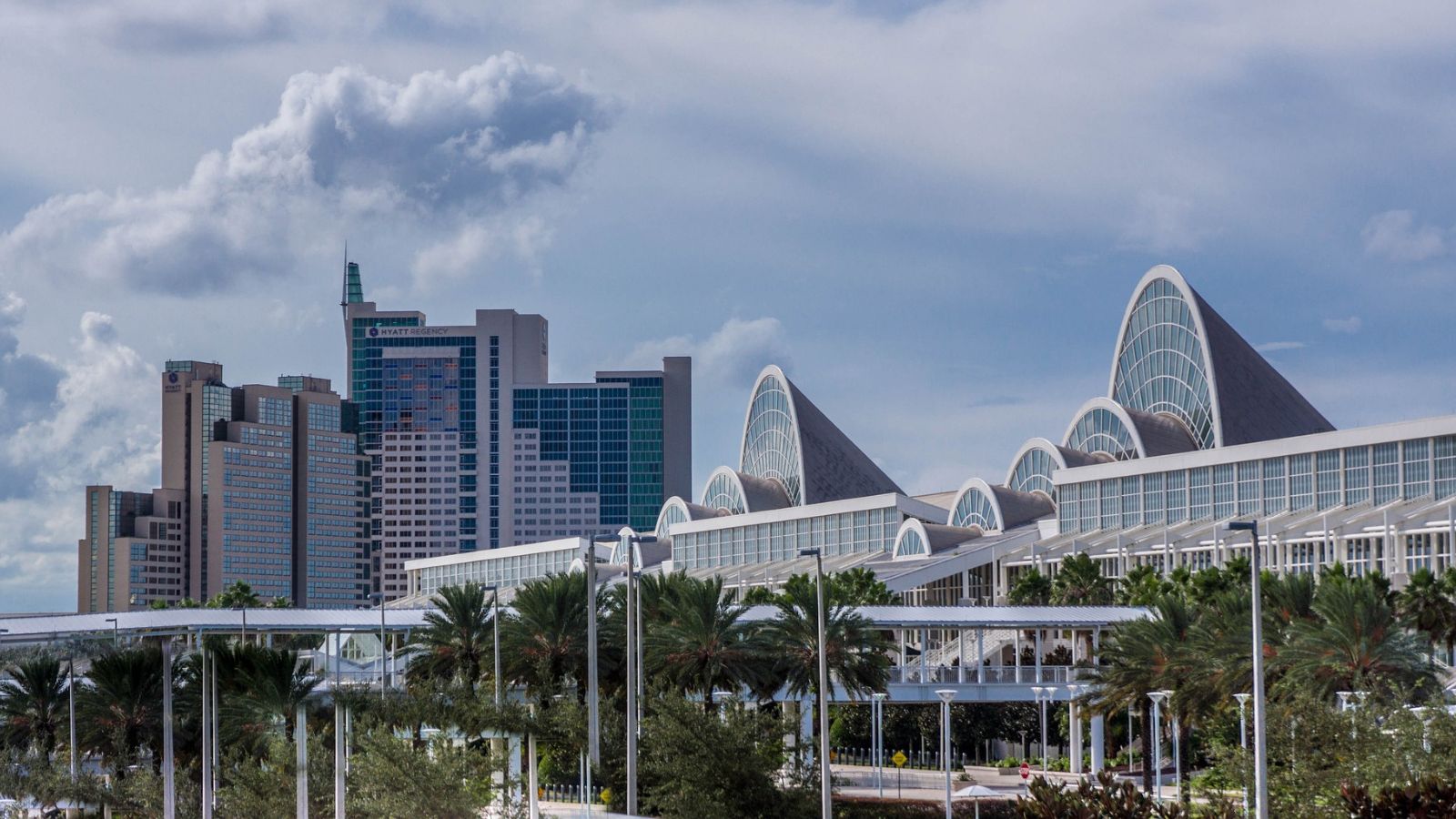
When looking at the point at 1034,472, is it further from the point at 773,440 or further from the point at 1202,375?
the point at 773,440

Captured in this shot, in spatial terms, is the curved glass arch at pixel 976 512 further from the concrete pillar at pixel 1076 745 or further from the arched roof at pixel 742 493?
the concrete pillar at pixel 1076 745

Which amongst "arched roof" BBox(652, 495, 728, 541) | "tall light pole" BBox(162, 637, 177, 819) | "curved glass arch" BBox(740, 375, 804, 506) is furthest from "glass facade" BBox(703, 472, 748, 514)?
"tall light pole" BBox(162, 637, 177, 819)

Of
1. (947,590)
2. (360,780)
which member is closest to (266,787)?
(360,780)

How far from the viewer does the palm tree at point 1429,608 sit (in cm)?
7038

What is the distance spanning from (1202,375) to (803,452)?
47736mm

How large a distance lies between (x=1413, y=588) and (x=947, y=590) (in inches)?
2152

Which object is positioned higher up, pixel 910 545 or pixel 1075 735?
pixel 910 545

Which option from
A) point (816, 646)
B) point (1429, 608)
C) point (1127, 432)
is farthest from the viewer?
point (1127, 432)

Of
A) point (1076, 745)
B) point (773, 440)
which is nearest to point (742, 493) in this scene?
point (773, 440)

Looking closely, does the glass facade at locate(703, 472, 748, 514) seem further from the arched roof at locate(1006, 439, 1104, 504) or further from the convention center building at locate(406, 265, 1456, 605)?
the arched roof at locate(1006, 439, 1104, 504)

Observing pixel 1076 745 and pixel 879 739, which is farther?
pixel 1076 745

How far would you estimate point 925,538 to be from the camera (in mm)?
132000

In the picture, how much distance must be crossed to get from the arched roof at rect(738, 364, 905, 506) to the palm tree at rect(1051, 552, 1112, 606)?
6808 cm

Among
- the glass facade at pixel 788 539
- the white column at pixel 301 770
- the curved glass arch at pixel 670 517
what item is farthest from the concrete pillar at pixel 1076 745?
the curved glass arch at pixel 670 517
